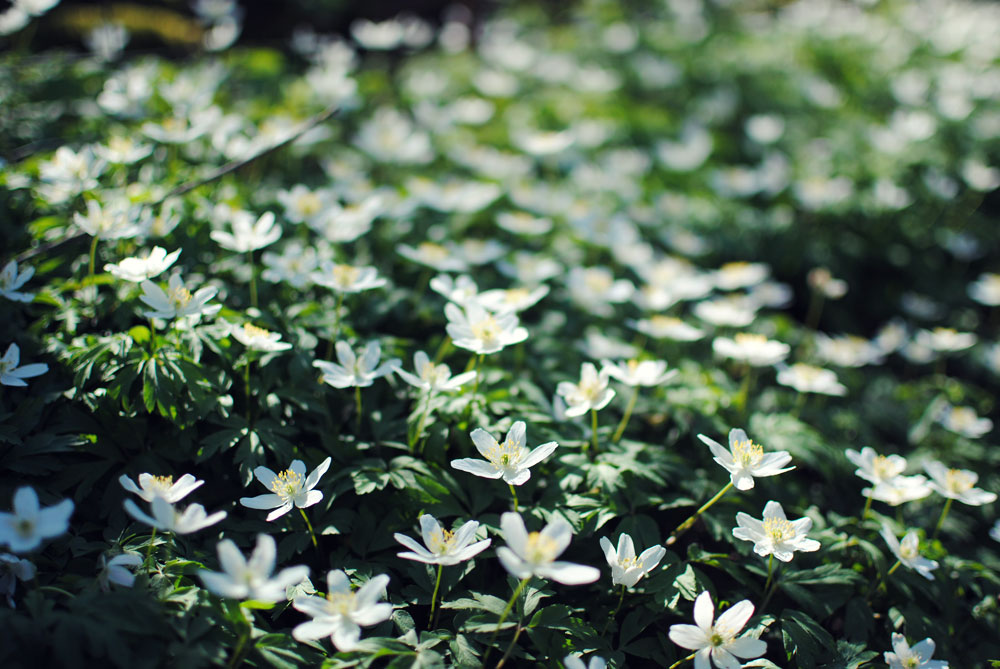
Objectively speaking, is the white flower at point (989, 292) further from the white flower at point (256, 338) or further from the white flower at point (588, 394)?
the white flower at point (256, 338)

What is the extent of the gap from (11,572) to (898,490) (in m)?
2.85

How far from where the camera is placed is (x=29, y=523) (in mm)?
1678

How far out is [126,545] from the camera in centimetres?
201

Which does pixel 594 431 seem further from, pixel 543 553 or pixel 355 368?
pixel 355 368

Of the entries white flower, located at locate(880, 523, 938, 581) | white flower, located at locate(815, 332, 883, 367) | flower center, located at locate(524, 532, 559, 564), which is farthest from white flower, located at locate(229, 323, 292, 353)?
white flower, located at locate(815, 332, 883, 367)

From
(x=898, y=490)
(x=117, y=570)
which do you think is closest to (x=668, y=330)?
(x=898, y=490)

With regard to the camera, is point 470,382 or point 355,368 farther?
point 470,382

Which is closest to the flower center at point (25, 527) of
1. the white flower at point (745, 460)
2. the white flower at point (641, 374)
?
the white flower at point (641, 374)

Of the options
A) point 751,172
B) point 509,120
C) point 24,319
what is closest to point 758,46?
point 751,172

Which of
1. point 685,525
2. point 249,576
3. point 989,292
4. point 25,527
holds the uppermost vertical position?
point 25,527

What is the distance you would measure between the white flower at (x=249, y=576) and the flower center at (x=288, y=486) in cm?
32

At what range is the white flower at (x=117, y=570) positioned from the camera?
1.76m

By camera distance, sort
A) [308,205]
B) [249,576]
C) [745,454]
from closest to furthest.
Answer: [249,576] < [745,454] < [308,205]

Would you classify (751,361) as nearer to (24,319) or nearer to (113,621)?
(113,621)
